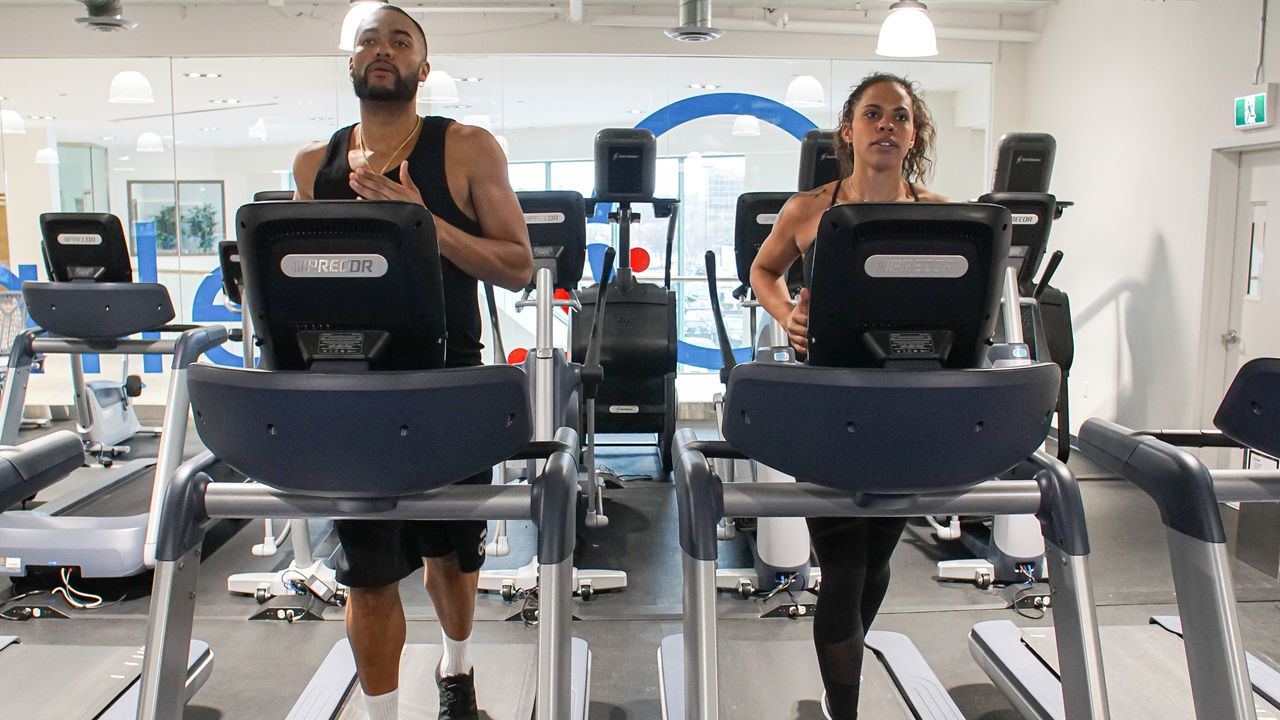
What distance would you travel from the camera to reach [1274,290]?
4547mm

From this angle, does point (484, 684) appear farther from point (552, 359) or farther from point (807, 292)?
point (807, 292)

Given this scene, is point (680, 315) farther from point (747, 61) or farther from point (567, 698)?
point (567, 698)

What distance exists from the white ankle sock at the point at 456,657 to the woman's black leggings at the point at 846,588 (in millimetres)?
934

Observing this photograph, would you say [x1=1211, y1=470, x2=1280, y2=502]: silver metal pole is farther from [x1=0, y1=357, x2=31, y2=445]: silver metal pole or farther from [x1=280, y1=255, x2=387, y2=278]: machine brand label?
Result: [x1=0, y1=357, x2=31, y2=445]: silver metal pole

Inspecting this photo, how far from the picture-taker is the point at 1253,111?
4.39 meters

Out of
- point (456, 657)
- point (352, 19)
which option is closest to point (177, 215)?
point (352, 19)

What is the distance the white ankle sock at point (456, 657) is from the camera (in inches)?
91.1

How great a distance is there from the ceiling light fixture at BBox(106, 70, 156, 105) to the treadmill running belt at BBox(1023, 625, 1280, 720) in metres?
6.54

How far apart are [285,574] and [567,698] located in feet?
7.48

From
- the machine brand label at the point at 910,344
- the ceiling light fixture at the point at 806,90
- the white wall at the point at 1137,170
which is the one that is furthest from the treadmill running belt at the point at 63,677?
the ceiling light fixture at the point at 806,90

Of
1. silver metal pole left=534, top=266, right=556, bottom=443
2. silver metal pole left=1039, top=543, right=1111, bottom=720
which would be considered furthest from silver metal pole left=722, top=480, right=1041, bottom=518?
silver metal pole left=534, top=266, right=556, bottom=443

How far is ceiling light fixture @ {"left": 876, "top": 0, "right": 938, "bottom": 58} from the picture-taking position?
4637 millimetres

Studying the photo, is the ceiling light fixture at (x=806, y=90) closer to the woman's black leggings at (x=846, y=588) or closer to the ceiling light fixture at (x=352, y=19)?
the ceiling light fixture at (x=352, y=19)

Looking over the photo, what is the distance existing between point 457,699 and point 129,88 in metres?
5.75
